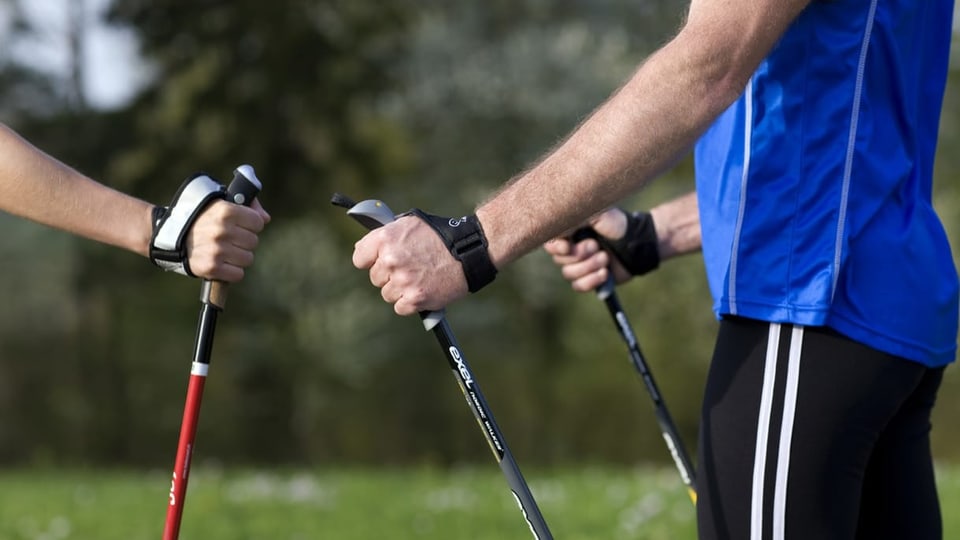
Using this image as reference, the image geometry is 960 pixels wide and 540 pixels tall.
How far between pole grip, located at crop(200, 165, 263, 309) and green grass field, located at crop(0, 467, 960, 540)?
11.1 feet

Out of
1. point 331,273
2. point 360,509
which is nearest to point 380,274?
point 360,509

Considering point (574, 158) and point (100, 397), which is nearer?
point (574, 158)

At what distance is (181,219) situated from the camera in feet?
7.29

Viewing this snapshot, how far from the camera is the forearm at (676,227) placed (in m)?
2.63

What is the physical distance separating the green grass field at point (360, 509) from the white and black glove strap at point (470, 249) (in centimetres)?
359

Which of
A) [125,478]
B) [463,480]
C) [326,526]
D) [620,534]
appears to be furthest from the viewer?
[125,478]

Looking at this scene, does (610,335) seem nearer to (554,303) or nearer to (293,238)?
(554,303)

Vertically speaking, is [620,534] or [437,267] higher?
[620,534]

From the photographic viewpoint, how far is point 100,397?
54.5 feet

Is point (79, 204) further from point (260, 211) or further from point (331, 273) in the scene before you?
point (331, 273)

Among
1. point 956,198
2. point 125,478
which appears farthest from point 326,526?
point 956,198

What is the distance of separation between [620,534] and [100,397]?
12.8m

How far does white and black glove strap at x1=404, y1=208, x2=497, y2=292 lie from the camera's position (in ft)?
6.22

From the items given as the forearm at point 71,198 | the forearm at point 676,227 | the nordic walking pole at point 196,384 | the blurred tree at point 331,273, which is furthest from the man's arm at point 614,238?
the blurred tree at point 331,273
